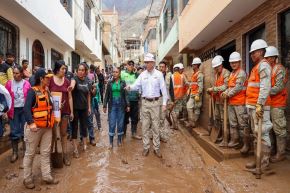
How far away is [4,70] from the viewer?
6.70 m

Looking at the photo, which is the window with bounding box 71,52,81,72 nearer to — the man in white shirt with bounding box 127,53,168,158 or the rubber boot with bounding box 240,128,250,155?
the man in white shirt with bounding box 127,53,168,158

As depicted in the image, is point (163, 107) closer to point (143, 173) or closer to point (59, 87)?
point (143, 173)

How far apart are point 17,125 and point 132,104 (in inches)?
114

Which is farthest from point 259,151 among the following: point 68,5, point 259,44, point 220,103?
point 68,5

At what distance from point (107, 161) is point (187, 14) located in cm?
872

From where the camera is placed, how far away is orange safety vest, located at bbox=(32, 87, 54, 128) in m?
4.64

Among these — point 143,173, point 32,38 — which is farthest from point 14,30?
point 143,173

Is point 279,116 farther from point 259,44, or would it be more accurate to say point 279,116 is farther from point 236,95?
point 259,44

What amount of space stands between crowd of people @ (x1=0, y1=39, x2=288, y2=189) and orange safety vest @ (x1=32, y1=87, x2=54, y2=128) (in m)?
0.01

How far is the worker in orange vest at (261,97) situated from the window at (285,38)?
140cm

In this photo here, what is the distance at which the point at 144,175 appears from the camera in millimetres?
5309

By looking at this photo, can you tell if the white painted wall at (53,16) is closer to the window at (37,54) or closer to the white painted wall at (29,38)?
the white painted wall at (29,38)

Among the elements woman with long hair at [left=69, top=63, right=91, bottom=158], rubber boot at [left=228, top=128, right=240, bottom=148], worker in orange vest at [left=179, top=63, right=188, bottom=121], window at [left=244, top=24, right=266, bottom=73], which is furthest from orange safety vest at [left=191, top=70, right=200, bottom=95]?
woman with long hair at [left=69, top=63, right=91, bottom=158]

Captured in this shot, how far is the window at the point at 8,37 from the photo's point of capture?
9070 millimetres
